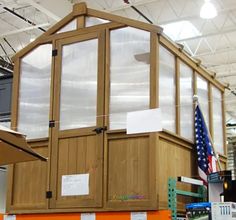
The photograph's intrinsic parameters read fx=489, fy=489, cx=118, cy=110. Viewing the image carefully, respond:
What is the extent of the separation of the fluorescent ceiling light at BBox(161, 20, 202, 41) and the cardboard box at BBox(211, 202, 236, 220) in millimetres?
7977

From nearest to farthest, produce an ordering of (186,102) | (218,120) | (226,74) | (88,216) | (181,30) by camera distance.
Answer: (88,216)
(186,102)
(218,120)
(181,30)
(226,74)

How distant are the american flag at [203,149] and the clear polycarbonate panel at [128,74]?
92cm

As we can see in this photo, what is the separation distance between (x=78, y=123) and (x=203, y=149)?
1.28 meters

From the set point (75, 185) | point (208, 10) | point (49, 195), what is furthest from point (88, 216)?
point (208, 10)

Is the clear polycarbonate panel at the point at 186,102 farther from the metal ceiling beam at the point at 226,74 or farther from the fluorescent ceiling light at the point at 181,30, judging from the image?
the metal ceiling beam at the point at 226,74

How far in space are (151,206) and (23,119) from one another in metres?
1.87

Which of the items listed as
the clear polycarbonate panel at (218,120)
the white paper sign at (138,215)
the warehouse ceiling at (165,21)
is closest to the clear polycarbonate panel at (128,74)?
the white paper sign at (138,215)

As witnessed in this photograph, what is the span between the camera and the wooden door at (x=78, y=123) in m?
4.44

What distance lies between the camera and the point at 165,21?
10305 millimetres

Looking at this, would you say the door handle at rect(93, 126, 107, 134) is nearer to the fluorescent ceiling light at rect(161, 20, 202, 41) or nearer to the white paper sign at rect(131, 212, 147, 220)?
the white paper sign at rect(131, 212, 147, 220)

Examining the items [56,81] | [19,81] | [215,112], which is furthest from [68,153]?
[215,112]

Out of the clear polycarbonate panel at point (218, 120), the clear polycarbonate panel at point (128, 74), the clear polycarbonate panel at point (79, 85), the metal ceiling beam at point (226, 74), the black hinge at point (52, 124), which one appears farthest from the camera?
the metal ceiling beam at point (226, 74)

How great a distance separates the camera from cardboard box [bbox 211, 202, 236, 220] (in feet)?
10.8

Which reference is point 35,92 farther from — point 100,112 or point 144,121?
point 144,121
